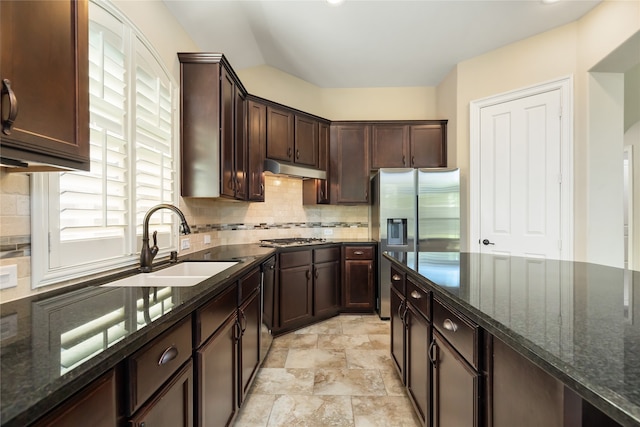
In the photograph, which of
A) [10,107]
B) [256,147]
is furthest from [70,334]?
[256,147]

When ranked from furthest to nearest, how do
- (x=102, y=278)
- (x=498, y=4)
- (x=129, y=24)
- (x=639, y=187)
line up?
1. (x=639, y=187)
2. (x=498, y=4)
3. (x=129, y=24)
4. (x=102, y=278)

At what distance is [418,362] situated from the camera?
5.14ft

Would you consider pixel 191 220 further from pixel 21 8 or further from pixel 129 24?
pixel 21 8

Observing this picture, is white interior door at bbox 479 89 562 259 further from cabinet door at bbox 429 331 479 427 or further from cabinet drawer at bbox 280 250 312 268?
cabinet door at bbox 429 331 479 427

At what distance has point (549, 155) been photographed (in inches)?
109

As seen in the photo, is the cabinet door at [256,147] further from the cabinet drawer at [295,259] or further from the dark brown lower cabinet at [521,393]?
the dark brown lower cabinet at [521,393]

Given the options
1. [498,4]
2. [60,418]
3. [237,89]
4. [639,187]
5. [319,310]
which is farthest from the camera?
[639,187]

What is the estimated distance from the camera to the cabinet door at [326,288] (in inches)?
127

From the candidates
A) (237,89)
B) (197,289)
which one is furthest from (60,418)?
(237,89)

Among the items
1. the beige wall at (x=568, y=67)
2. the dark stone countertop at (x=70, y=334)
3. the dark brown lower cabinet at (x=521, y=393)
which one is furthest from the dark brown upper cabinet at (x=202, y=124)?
the beige wall at (x=568, y=67)

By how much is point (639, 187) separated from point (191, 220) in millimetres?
5656

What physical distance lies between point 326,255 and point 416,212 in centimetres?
117

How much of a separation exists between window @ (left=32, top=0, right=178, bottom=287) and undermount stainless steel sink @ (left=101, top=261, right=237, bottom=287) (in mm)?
165

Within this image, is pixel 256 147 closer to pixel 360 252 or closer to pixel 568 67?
pixel 360 252
